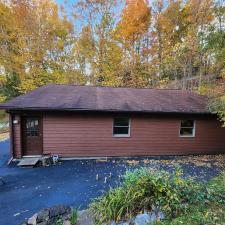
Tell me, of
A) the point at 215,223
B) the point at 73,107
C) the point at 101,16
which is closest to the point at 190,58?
the point at 101,16

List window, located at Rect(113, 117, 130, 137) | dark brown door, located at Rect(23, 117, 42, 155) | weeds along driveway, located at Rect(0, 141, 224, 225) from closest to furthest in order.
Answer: weeds along driveway, located at Rect(0, 141, 224, 225), dark brown door, located at Rect(23, 117, 42, 155), window, located at Rect(113, 117, 130, 137)

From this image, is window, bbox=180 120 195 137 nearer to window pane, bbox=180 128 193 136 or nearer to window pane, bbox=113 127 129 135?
window pane, bbox=180 128 193 136

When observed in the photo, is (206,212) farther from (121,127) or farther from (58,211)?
(121,127)

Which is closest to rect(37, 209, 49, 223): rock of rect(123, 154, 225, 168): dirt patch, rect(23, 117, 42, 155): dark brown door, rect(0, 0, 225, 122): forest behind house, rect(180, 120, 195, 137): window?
rect(123, 154, 225, 168): dirt patch

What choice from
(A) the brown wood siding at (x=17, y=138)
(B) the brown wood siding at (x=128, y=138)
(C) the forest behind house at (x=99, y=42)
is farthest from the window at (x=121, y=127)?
(C) the forest behind house at (x=99, y=42)

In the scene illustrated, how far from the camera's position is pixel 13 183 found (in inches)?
222

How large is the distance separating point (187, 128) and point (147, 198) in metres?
7.00

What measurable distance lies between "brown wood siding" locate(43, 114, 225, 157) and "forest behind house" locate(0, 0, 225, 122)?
5.84 metres

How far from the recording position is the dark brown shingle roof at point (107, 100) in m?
7.90

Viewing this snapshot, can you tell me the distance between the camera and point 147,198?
3.01m

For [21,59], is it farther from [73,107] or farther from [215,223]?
[215,223]

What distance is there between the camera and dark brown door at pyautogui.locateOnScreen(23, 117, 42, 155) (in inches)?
325

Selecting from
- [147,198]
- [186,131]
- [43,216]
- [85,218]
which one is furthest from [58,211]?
[186,131]

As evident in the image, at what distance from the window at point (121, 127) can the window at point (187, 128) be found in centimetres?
278
